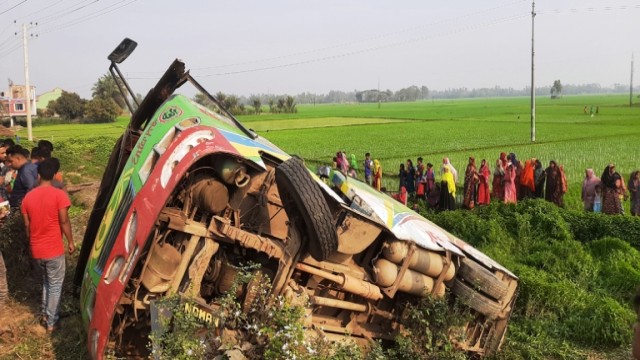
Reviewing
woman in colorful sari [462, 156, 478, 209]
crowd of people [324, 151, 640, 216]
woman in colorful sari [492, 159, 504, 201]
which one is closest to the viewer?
crowd of people [324, 151, 640, 216]

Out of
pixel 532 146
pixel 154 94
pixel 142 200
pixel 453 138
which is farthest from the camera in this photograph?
pixel 453 138

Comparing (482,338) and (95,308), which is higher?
(95,308)

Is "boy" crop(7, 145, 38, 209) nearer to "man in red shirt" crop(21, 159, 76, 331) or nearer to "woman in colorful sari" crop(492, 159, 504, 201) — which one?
"man in red shirt" crop(21, 159, 76, 331)

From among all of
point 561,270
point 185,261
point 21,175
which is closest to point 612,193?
point 561,270

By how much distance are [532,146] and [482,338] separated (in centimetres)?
2318

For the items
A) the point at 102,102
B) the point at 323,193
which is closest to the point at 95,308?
the point at 323,193

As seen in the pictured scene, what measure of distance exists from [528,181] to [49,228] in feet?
34.4

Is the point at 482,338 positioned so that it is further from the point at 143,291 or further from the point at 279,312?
the point at 143,291

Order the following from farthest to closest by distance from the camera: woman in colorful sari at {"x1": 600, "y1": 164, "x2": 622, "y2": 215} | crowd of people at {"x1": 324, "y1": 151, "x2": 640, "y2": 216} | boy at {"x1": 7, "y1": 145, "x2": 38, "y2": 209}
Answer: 1. crowd of people at {"x1": 324, "y1": 151, "x2": 640, "y2": 216}
2. woman in colorful sari at {"x1": 600, "y1": 164, "x2": 622, "y2": 215}
3. boy at {"x1": 7, "y1": 145, "x2": 38, "y2": 209}

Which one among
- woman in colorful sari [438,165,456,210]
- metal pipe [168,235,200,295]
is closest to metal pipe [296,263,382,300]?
metal pipe [168,235,200,295]

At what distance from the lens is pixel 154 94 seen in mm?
5527

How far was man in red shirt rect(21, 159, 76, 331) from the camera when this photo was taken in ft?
16.6

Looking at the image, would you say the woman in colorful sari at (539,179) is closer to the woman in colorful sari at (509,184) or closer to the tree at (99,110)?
the woman in colorful sari at (509,184)

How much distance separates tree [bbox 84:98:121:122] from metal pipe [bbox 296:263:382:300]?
58800 millimetres
